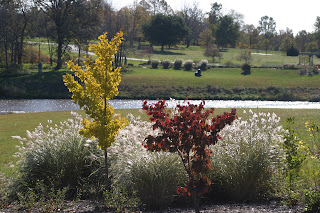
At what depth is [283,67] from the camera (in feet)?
172

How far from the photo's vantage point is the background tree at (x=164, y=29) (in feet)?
235

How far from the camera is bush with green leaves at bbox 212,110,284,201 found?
6934mm

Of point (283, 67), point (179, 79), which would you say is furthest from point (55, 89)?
point (283, 67)

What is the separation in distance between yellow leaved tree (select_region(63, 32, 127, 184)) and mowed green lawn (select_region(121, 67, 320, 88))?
33.5 metres

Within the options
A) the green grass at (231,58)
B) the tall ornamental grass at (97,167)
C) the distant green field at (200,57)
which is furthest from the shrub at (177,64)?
the tall ornamental grass at (97,167)

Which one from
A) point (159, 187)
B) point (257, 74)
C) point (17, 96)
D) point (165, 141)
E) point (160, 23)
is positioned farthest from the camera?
point (160, 23)

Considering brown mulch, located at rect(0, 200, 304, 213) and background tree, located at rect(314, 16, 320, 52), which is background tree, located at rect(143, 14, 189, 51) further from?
brown mulch, located at rect(0, 200, 304, 213)

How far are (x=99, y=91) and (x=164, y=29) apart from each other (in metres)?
66.0

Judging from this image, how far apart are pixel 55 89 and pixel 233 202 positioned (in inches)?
1366

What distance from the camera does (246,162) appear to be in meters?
→ 6.91

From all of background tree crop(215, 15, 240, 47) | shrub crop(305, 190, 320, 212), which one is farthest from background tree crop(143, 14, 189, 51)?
shrub crop(305, 190, 320, 212)

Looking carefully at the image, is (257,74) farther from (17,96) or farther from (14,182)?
(14,182)

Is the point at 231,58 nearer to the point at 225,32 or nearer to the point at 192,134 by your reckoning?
the point at 225,32

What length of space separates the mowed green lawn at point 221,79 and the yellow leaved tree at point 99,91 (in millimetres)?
33499
